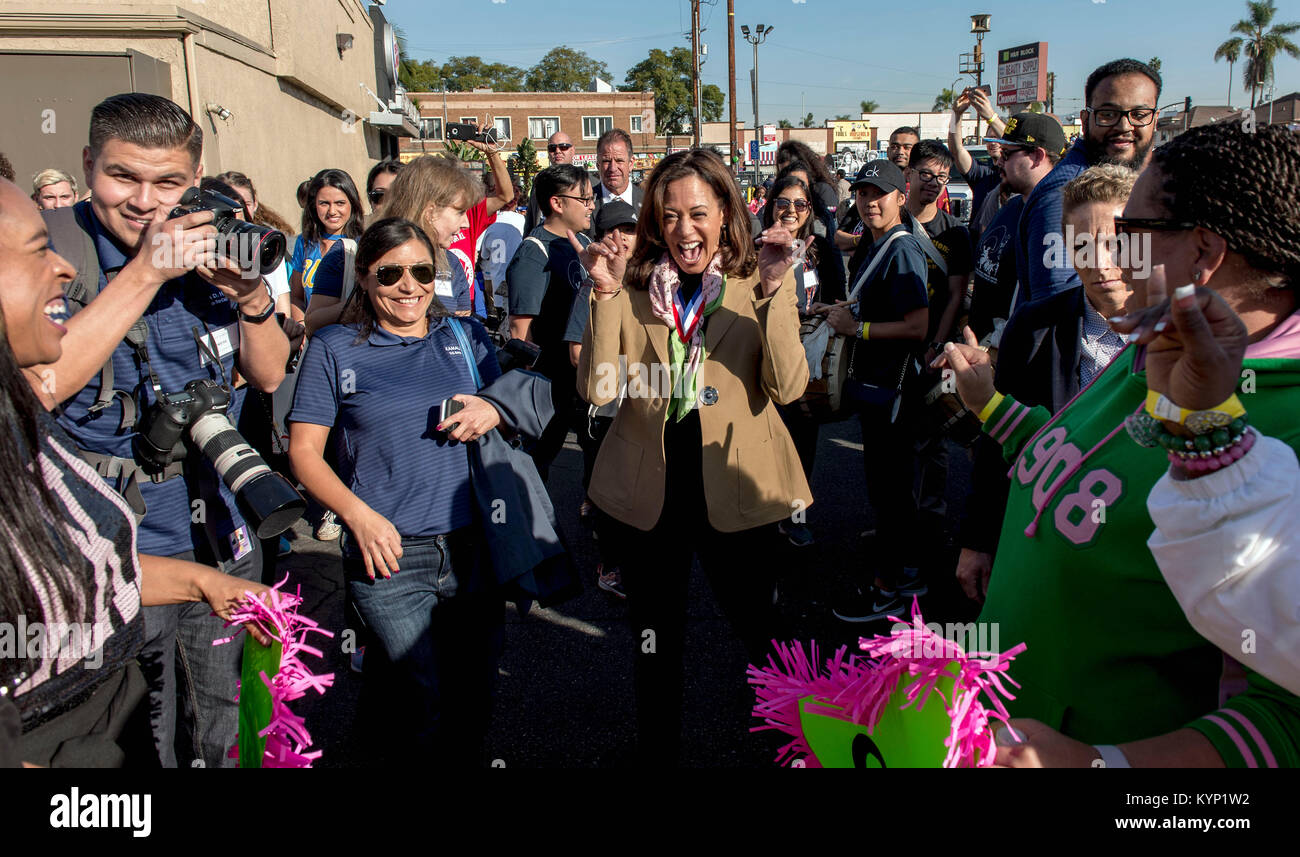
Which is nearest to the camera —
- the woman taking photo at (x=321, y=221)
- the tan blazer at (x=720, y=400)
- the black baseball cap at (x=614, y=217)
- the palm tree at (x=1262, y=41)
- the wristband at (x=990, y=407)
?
the wristband at (x=990, y=407)

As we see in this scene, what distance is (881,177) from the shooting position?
4.46 meters

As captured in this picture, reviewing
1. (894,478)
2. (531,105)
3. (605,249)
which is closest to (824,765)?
(605,249)

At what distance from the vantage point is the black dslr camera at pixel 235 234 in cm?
208

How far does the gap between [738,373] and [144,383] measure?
1.71 metres

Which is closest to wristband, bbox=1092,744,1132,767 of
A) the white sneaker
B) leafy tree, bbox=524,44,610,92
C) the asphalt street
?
the asphalt street

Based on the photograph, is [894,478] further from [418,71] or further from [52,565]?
[418,71]

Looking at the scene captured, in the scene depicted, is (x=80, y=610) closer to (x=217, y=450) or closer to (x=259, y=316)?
(x=217, y=450)

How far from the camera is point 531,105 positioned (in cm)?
6169

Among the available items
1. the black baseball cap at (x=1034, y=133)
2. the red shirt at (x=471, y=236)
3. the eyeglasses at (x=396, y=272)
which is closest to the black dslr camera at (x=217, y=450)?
the eyeglasses at (x=396, y=272)

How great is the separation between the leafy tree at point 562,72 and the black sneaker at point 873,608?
90486 mm

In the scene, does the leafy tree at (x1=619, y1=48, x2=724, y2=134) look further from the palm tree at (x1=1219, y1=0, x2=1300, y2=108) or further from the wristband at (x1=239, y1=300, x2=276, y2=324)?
the wristband at (x1=239, y1=300, x2=276, y2=324)

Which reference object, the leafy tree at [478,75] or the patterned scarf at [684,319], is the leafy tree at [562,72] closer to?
the leafy tree at [478,75]

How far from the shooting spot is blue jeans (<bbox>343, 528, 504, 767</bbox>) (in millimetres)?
2486

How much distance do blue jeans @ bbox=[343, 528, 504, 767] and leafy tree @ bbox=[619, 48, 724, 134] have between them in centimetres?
7377
